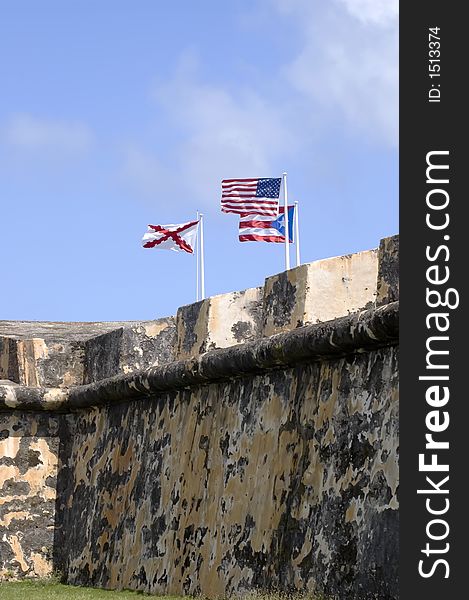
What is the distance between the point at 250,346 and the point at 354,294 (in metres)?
0.85

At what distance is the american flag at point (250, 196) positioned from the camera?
52.7 ft

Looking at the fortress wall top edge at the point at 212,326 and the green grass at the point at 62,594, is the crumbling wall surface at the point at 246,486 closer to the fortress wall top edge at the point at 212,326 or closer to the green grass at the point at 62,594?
the green grass at the point at 62,594

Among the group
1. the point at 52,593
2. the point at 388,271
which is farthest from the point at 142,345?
the point at 388,271

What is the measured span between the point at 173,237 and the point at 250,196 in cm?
130

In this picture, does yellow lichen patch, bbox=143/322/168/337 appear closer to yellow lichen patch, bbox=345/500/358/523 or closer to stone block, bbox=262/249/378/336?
stone block, bbox=262/249/378/336

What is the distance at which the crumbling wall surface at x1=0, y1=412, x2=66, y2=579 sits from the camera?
41.6 ft

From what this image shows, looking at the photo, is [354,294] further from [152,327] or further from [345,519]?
[152,327]

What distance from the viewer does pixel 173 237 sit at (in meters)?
17.0

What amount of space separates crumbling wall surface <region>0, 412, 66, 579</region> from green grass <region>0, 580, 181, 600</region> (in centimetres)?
23

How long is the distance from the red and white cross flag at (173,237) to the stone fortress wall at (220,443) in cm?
270

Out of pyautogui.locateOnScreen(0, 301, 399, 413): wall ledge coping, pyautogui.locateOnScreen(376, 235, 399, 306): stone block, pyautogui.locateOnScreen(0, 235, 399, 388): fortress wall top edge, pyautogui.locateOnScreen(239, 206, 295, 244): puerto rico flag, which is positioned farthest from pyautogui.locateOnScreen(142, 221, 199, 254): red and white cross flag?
pyautogui.locateOnScreen(376, 235, 399, 306): stone block

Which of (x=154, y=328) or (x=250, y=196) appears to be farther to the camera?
(x=250, y=196)

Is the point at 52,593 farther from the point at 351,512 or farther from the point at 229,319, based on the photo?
the point at 351,512

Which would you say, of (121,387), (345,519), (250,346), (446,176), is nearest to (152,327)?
(121,387)
